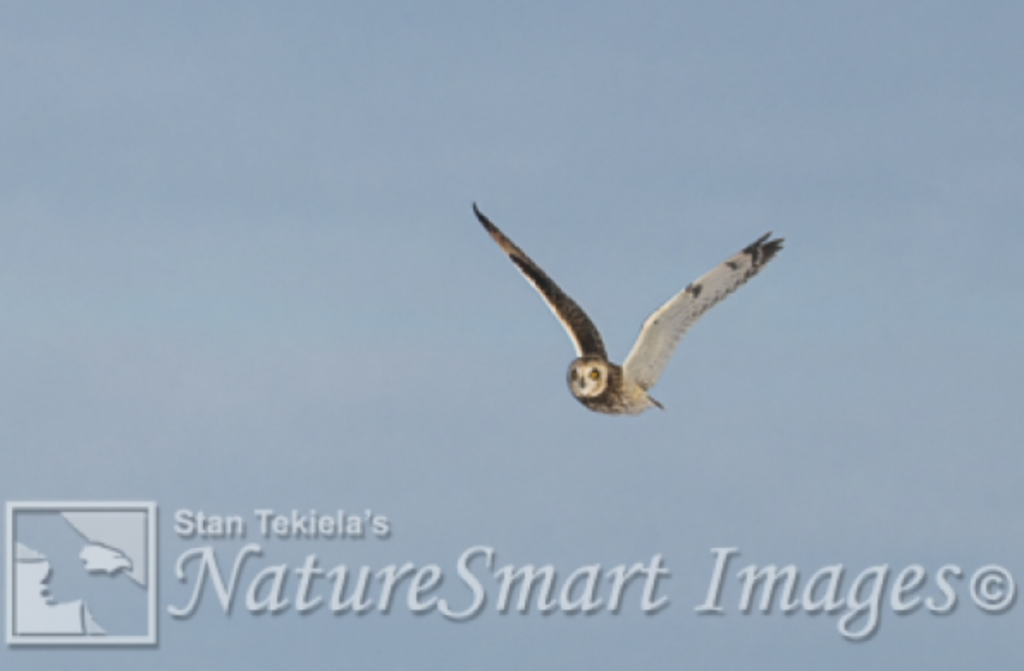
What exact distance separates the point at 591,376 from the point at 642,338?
2.82ft

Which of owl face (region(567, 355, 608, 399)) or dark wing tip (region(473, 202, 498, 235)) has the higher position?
dark wing tip (region(473, 202, 498, 235))

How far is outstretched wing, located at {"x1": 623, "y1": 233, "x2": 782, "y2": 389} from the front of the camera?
123ft

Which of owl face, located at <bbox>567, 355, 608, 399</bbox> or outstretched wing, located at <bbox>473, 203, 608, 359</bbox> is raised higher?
outstretched wing, located at <bbox>473, 203, 608, 359</bbox>

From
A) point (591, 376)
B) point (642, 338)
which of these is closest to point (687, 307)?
point (642, 338)

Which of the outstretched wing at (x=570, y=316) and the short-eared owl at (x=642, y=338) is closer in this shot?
the short-eared owl at (x=642, y=338)

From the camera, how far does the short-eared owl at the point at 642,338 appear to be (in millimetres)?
37406

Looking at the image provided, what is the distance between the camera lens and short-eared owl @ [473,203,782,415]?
3741 cm

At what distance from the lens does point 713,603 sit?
36.9 metres

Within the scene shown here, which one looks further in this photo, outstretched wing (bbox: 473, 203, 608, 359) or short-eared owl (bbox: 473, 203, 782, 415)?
outstretched wing (bbox: 473, 203, 608, 359)

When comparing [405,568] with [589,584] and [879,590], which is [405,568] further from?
[879,590]

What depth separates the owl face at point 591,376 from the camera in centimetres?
3769

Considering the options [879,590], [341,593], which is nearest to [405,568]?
[341,593]

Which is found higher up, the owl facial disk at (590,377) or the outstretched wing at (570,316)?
the outstretched wing at (570,316)

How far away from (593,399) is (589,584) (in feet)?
8.38
